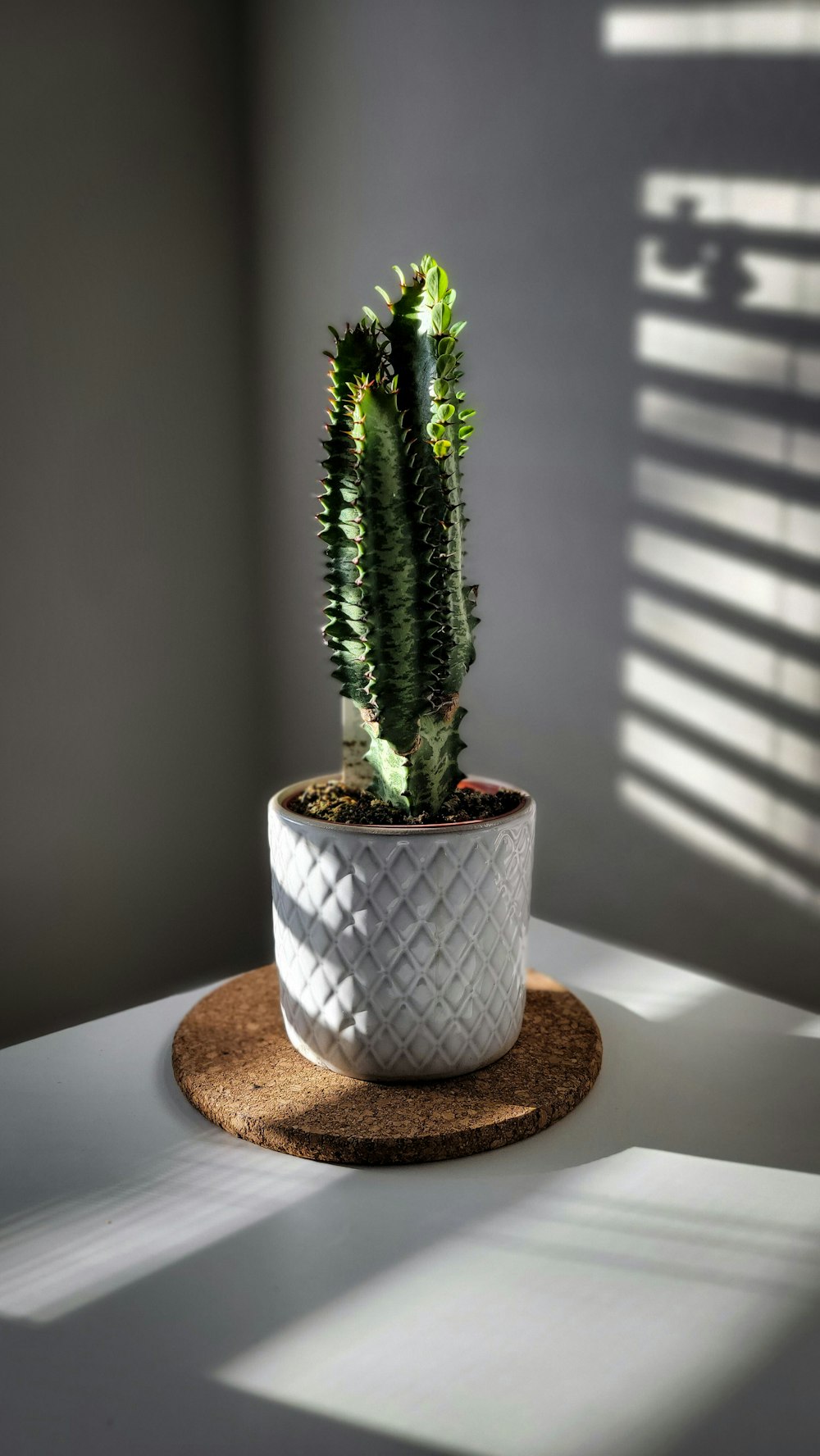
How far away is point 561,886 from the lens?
4.37ft

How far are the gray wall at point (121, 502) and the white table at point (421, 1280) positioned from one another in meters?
0.77

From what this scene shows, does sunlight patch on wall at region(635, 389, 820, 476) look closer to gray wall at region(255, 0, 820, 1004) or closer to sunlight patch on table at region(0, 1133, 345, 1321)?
gray wall at region(255, 0, 820, 1004)

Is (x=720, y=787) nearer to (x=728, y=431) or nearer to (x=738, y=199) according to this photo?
(x=728, y=431)

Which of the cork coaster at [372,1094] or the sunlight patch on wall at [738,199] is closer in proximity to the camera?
the cork coaster at [372,1094]

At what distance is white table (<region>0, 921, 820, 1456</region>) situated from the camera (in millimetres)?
513

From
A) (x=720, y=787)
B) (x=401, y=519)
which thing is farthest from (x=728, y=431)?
(x=401, y=519)

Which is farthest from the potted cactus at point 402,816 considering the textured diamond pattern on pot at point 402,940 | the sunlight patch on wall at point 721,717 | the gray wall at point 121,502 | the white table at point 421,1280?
the gray wall at point 121,502

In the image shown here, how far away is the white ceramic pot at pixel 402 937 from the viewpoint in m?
0.76

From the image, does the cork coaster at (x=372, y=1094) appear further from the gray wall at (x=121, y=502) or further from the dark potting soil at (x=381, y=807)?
the gray wall at (x=121, y=502)

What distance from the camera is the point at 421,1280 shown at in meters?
0.61

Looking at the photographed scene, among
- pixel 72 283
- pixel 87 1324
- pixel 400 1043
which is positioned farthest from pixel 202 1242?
pixel 72 283

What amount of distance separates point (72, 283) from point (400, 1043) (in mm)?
1136

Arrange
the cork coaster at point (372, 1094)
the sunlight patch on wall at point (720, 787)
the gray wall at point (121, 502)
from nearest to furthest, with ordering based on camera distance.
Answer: the cork coaster at point (372, 1094)
the sunlight patch on wall at point (720, 787)
the gray wall at point (121, 502)

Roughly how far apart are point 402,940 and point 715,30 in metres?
0.87
